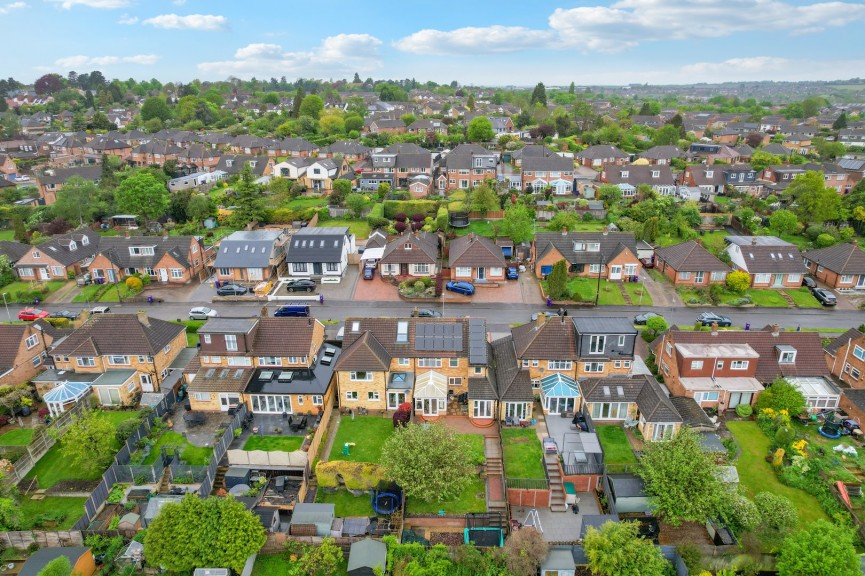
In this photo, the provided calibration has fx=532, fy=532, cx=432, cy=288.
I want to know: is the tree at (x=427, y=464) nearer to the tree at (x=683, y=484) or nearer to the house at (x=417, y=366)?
the house at (x=417, y=366)

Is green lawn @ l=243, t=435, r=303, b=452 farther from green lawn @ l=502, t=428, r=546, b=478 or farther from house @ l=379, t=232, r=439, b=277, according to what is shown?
house @ l=379, t=232, r=439, b=277

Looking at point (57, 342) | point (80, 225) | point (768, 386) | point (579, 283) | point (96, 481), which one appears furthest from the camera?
point (80, 225)

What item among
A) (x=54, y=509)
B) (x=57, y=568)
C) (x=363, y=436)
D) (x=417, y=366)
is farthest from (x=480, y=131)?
(x=57, y=568)

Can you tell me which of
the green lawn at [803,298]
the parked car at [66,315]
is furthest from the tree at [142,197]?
the green lawn at [803,298]

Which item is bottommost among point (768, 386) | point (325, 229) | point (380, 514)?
point (380, 514)

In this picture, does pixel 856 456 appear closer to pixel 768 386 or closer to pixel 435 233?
pixel 768 386

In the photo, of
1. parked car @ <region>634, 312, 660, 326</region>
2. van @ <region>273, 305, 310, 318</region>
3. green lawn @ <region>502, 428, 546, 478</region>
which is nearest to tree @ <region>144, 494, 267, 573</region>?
green lawn @ <region>502, 428, 546, 478</region>

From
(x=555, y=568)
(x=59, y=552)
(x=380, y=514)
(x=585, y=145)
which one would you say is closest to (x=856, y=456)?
Answer: (x=555, y=568)
